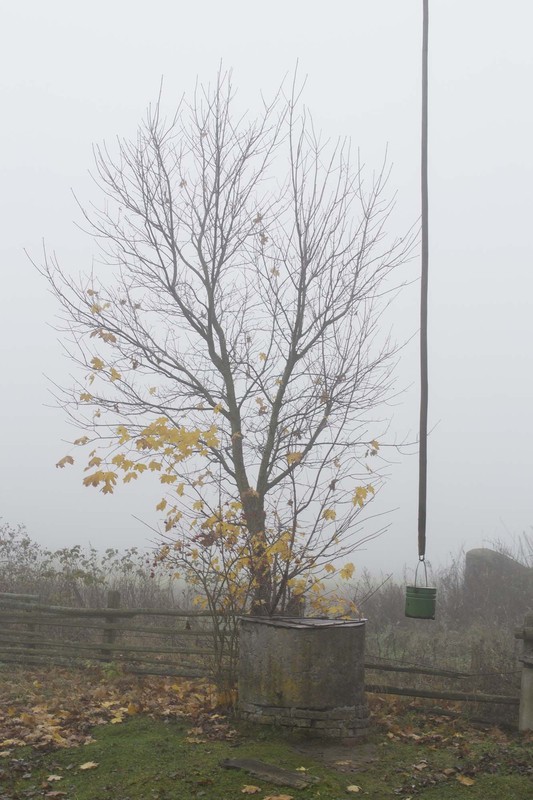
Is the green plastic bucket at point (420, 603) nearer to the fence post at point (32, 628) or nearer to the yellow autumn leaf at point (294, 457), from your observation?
the yellow autumn leaf at point (294, 457)

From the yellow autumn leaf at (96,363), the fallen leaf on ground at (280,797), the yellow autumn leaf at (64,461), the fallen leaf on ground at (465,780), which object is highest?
the yellow autumn leaf at (96,363)

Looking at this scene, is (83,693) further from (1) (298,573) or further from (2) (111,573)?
(2) (111,573)

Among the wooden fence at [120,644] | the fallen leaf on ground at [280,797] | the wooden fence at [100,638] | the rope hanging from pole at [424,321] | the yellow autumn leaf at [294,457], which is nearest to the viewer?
the fallen leaf on ground at [280,797]

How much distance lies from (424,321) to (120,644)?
774 cm

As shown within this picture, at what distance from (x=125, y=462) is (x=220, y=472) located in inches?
46.0

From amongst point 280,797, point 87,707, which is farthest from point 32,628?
point 280,797

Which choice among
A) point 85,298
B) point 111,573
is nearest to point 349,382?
point 85,298

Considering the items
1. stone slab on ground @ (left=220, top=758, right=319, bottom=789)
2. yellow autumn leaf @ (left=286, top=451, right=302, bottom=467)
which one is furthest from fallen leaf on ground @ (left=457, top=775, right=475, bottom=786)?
yellow autumn leaf @ (left=286, top=451, right=302, bottom=467)

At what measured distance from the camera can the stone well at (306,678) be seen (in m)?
7.66

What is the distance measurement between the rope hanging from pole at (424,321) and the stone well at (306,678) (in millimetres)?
1185

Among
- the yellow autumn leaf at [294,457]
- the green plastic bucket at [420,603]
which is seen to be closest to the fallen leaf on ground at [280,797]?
the green plastic bucket at [420,603]

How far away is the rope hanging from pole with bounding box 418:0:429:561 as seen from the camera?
8109mm

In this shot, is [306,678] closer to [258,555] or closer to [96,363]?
[258,555]

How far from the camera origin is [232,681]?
8477 mm
